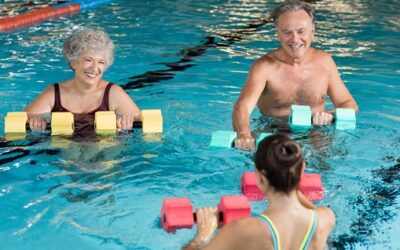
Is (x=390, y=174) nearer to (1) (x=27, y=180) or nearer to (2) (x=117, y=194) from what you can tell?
(2) (x=117, y=194)

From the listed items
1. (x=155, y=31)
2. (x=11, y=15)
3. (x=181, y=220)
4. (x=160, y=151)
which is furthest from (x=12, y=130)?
(x=11, y=15)

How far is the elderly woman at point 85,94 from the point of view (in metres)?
4.95

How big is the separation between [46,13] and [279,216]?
8.49 meters

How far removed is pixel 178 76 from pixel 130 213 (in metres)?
3.54

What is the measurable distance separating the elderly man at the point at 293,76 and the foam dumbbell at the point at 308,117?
8 centimetres

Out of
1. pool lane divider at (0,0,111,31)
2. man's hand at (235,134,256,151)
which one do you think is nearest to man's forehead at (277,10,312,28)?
man's hand at (235,134,256,151)

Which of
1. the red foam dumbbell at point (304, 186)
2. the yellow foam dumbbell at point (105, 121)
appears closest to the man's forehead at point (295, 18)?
the yellow foam dumbbell at point (105, 121)

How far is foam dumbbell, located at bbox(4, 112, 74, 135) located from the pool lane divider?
5067 millimetres

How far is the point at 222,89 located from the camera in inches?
276

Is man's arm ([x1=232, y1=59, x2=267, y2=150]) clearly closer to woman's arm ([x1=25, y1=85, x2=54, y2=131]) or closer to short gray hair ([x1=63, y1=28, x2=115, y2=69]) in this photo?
short gray hair ([x1=63, y1=28, x2=115, y2=69])

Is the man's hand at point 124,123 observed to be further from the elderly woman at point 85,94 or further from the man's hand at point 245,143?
the man's hand at point 245,143

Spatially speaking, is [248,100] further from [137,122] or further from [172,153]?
[137,122]

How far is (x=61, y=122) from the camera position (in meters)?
4.91

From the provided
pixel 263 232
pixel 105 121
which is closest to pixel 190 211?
pixel 263 232
